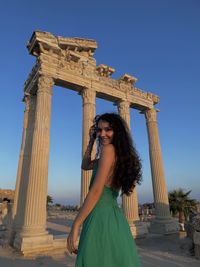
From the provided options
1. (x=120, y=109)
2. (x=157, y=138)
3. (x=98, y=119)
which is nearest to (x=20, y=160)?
(x=120, y=109)

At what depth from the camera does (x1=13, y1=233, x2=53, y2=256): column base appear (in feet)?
44.6

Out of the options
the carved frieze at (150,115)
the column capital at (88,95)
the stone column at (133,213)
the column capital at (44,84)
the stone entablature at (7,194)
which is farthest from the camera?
the stone entablature at (7,194)

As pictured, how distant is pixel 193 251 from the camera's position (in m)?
13.7

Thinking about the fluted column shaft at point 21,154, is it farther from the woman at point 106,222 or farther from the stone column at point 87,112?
the woman at point 106,222

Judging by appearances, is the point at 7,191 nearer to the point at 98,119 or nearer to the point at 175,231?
the point at 175,231

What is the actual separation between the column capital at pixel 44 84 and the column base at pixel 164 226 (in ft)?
49.4

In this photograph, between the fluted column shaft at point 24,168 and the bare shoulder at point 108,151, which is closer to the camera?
the bare shoulder at point 108,151

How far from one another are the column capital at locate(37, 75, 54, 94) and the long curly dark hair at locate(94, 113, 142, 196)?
15.4 m

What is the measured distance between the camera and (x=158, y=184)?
23188mm

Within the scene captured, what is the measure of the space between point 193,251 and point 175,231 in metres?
8.16

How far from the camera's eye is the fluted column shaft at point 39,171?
49.0ft

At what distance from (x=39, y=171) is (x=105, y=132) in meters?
13.4

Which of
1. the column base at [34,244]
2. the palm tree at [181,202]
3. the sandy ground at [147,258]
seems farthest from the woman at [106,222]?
the palm tree at [181,202]

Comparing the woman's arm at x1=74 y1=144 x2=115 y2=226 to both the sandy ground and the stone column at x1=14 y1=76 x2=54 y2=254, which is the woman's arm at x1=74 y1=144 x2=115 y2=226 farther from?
the stone column at x1=14 y1=76 x2=54 y2=254
